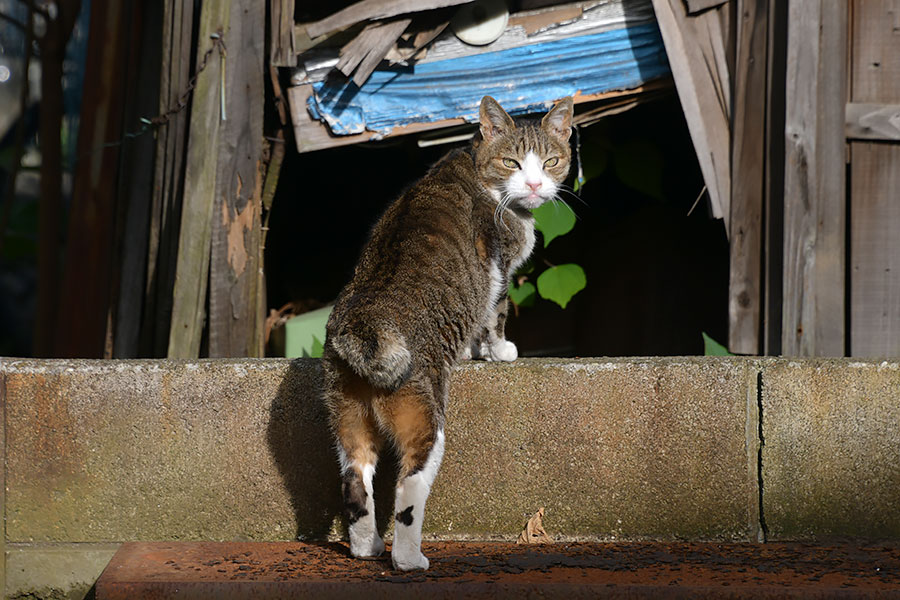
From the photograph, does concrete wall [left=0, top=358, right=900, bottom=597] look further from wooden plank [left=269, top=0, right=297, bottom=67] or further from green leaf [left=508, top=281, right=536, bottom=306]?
green leaf [left=508, top=281, right=536, bottom=306]

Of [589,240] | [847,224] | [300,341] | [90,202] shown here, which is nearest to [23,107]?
[90,202]

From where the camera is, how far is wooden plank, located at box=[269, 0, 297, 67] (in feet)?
12.5

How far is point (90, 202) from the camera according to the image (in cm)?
479

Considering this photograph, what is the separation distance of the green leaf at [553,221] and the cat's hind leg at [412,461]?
1702 mm

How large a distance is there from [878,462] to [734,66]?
178cm

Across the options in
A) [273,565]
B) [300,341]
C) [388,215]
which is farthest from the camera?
[300,341]

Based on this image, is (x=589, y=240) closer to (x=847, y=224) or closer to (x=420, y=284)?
(x=847, y=224)

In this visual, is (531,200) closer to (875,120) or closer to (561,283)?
(561,283)

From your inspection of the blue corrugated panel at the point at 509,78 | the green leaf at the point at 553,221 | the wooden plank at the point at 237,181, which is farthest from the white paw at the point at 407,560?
the blue corrugated panel at the point at 509,78

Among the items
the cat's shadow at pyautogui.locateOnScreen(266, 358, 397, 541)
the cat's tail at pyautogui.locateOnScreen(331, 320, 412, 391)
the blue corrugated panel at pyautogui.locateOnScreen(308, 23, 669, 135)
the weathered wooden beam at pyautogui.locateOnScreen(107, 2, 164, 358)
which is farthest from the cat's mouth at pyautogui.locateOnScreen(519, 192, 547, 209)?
the weathered wooden beam at pyautogui.locateOnScreen(107, 2, 164, 358)

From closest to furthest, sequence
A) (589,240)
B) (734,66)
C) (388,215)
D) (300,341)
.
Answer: (388,215), (734,66), (300,341), (589,240)

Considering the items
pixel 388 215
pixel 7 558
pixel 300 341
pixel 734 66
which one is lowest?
pixel 7 558

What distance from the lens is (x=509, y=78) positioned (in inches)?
163

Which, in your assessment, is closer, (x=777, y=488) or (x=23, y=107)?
(x=777, y=488)
